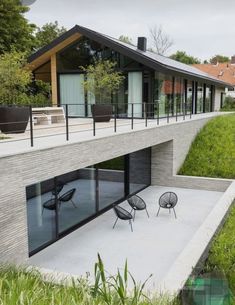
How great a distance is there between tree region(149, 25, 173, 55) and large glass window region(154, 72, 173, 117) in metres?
36.4

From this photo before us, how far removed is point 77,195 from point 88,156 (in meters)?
2.33

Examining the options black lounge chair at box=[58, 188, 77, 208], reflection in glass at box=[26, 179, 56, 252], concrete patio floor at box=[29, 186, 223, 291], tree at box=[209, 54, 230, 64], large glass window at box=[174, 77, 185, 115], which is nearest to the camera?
concrete patio floor at box=[29, 186, 223, 291]

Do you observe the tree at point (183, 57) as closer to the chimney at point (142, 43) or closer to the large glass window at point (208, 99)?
the large glass window at point (208, 99)

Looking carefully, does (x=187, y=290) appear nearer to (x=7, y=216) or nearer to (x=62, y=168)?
(x=7, y=216)

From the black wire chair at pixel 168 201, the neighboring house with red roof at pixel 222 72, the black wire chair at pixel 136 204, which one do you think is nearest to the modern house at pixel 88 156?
the black wire chair at pixel 168 201

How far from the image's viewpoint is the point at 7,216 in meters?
7.17

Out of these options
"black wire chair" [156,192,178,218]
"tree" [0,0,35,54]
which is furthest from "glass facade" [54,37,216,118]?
"tree" [0,0,35,54]

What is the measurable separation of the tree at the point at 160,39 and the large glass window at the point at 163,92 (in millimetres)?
36361

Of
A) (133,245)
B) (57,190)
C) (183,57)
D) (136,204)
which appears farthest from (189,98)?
(183,57)

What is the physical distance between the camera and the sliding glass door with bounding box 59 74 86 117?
21.0 metres

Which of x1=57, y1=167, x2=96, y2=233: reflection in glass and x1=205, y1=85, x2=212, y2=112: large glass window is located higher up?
x1=205, y1=85, x2=212, y2=112: large glass window

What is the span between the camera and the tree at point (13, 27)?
2839cm

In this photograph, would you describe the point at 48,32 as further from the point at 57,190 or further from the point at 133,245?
the point at 133,245

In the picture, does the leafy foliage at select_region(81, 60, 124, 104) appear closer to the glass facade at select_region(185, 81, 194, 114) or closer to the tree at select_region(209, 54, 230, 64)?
the glass facade at select_region(185, 81, 194, 114)
